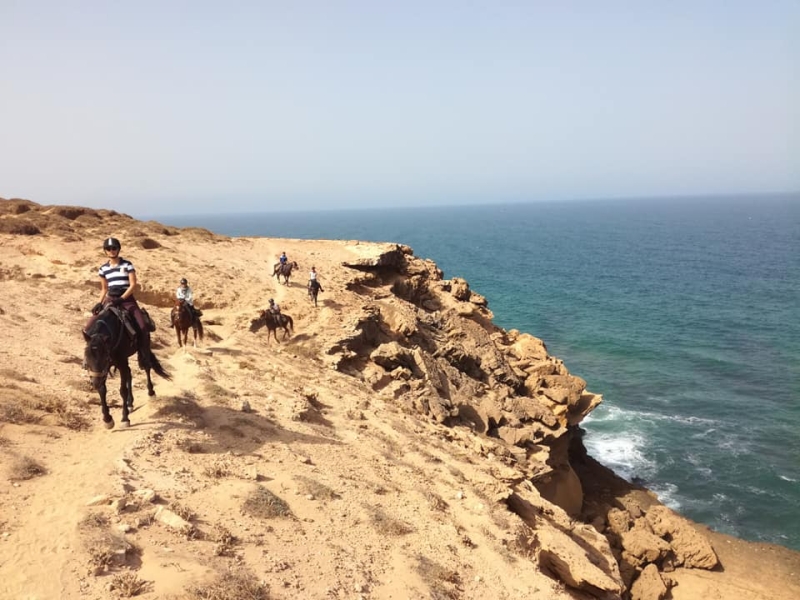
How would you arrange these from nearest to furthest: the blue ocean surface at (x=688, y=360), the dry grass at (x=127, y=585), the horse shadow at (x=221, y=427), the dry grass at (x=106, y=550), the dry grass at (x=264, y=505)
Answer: the dry grass at (x=127, y=585) → the dry grass at (x=106, y=550) → the dry grass at (x=264, y=505) → the horse shadow at (x=221, y=427) → the blue ocean surface at (x=688, y=360)

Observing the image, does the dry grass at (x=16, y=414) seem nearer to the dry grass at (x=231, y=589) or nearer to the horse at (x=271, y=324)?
the dry grass at (x=231, y=589)

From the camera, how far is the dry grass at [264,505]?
9031 millimetres

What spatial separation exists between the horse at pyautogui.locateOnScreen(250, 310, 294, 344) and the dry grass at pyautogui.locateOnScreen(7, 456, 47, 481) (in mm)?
12303

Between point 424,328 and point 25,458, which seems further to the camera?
point 424,328

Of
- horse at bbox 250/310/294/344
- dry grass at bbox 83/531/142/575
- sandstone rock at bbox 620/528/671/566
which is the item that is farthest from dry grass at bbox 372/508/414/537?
sandstone rock at bbox 620/528/671/566

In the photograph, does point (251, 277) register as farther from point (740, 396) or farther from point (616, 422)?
point (740, 396)

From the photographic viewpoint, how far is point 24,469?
867 cm

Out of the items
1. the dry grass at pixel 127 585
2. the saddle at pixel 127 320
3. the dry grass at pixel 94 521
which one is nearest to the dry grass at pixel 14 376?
the saddle at pixel 127 320

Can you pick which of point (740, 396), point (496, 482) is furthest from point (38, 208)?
point (740, 396)

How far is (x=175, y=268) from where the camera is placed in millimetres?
28969

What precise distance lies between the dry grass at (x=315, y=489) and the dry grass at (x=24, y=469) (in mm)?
4374

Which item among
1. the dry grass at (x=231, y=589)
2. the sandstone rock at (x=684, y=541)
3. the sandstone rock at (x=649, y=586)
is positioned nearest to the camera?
the dry grass at (x=231, y=589)

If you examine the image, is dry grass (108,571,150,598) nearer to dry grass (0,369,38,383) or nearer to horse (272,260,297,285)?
dry grass (0,369,38,383)

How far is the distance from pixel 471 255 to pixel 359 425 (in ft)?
330
